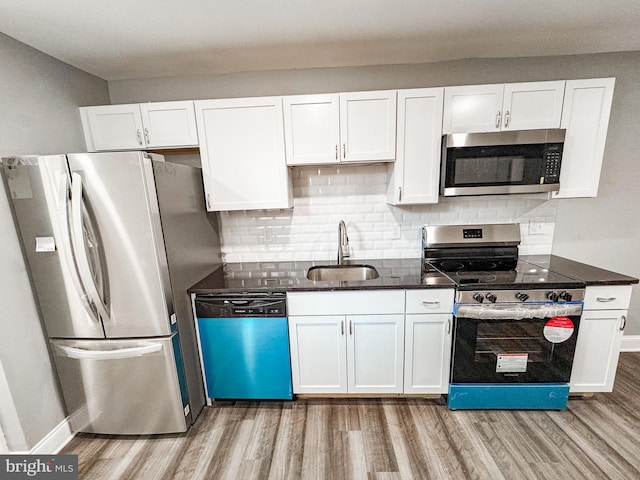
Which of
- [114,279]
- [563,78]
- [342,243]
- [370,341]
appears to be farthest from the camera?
[342,243]

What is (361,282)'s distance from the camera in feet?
→ 6.12

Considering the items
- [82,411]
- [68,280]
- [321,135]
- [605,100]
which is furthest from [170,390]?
[605,100]

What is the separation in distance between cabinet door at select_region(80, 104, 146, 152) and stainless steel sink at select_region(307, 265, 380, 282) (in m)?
1.65

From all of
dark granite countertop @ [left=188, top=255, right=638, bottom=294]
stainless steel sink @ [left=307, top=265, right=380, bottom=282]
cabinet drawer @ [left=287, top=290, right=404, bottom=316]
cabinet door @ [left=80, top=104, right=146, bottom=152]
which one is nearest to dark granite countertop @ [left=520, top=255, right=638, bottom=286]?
dark granite countertop @ [left=188, top=255, right=638, bottom=294]

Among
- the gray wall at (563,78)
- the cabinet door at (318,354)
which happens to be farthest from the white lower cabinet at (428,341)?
the gray wall at (563,78)

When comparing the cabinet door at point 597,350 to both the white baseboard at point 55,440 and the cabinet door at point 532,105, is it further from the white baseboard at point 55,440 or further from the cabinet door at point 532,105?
the white baseboard at point 55,440

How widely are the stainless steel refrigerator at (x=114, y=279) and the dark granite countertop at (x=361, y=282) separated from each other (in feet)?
1.10

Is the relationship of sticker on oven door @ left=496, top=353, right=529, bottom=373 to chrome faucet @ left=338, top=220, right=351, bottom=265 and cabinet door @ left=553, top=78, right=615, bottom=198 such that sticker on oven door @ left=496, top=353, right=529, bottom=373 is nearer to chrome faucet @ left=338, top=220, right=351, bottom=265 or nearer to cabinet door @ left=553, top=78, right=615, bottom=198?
cabinet door @ left=553, top=78, right=615, bottom=198

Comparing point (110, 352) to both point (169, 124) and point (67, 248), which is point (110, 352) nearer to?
point (67, 248)

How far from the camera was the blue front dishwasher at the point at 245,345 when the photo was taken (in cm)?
187

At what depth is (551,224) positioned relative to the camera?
2326 millimetres

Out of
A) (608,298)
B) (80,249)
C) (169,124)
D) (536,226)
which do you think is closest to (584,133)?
(536,226)

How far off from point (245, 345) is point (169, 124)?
67.0 inches

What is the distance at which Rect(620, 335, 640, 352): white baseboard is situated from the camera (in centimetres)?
249
